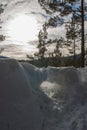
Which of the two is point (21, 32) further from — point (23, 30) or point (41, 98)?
point (41, 98)

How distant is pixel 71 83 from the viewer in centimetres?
870

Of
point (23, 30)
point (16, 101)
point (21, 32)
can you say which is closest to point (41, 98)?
point (16, 101)

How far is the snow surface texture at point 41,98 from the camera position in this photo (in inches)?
301

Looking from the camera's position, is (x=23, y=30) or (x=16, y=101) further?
(x=23, y=30)

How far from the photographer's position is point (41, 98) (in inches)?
327

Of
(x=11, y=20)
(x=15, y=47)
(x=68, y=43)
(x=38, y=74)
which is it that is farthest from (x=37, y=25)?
(x=38, y=74)

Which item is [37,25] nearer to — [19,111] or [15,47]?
[15,47]

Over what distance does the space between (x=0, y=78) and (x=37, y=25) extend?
6911 inches

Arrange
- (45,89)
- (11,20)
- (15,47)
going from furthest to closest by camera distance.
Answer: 1. (11,20)
2. (15,47)
3. (45,89)

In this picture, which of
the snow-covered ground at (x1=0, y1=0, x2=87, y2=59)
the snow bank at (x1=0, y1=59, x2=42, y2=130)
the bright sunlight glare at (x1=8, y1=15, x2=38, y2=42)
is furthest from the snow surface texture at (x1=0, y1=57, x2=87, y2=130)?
the bright sunlight glare at (x1=8, y1=15, x2=38, y2=42)

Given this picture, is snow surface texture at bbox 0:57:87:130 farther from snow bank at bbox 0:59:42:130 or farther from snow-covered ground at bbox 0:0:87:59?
snow-covered ground at bbox 0:0:87:59

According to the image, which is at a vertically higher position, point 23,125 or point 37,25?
point 23,125

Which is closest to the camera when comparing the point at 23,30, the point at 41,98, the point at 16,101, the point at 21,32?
the point at 16,101

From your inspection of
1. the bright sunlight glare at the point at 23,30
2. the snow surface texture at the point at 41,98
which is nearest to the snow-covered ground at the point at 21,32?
the bright sunlight glare at the point at 23,30
